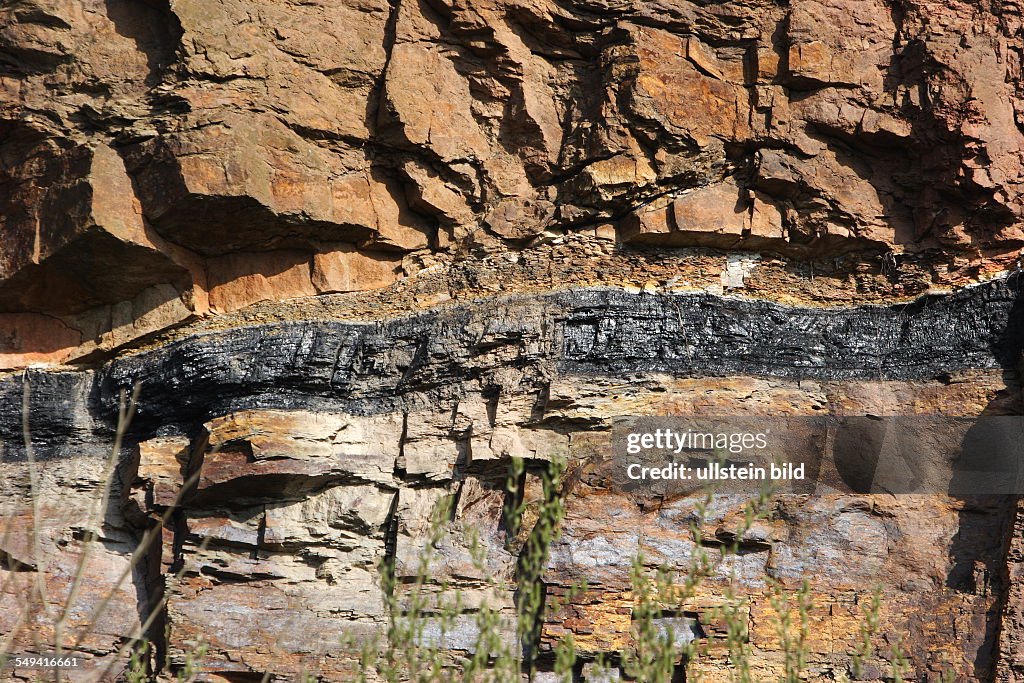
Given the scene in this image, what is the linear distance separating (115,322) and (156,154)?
1686mm

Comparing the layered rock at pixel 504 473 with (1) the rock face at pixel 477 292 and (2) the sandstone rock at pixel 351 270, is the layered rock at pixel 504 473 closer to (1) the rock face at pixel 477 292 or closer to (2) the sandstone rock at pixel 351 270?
(1) the rock face at pixel 477 292

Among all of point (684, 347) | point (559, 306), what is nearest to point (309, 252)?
point (559, 306)

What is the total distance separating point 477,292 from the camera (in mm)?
9703

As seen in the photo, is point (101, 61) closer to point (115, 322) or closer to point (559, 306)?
point (115, 322)

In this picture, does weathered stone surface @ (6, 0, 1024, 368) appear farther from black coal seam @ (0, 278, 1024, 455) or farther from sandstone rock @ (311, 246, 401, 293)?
black coal seam @ (0, 278, 1024, 455)

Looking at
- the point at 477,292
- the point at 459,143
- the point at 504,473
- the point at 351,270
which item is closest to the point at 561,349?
the point at 504,473

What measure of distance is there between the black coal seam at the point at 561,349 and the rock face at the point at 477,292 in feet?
A: 0.09

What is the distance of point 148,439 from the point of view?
9227 millimetres

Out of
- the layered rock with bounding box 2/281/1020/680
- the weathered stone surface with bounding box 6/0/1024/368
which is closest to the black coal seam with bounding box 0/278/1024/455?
the layered rock with bounding box 2/281/1020/680

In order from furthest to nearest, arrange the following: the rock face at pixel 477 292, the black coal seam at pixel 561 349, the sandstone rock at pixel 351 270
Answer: the sandstone rock at pixel 351 270 → the black coal seam at pixel 561 349 → the rock face at pixel 477 292

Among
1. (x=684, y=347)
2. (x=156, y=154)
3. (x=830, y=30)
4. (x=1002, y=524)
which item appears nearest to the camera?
(x=1002, y=524)

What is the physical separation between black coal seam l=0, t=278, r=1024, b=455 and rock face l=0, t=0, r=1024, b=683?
0.03 m

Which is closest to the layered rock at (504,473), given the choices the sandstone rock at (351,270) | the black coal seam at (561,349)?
the black coal seam at (561,349)

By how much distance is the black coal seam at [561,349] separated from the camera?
349 inches
